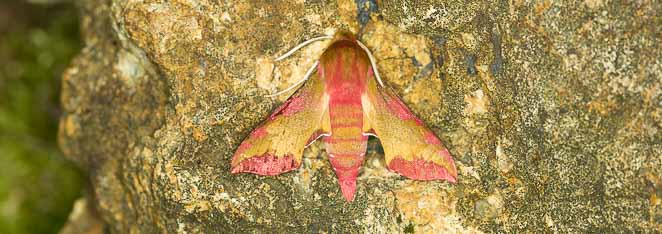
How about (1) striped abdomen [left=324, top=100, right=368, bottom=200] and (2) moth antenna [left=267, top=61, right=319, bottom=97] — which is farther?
(2) moth antenna [left=267, top=61, right=319, bottom=97]

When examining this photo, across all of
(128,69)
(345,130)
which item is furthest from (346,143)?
(128,69)

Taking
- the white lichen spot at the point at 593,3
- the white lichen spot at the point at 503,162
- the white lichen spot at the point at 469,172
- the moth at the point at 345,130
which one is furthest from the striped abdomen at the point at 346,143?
the white lichen spot at the point at 593,3

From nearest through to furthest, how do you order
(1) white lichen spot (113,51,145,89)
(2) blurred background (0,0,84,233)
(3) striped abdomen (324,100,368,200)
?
(3) striped abdomen (324,100,368,200) < (1) white lichen spot (113,51,145,89) < (2) blurred background (0,0,84,233)

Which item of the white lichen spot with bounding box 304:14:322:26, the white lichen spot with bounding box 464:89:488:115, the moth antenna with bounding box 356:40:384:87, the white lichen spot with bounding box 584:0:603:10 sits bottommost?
the white lichen spot with bounding box 464:89:488:115

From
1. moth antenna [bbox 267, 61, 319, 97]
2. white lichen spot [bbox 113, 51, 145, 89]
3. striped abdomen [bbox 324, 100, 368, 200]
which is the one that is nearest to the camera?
striped abdomen [bbox 324, 100, 368, 200]

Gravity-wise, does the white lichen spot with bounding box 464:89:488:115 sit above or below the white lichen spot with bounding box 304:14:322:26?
below

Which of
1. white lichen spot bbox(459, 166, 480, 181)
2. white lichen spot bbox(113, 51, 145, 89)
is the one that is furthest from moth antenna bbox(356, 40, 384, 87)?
white lichen spot bbox(113, 51, 145, 89)

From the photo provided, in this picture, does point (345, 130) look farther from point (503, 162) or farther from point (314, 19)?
point (503, 162)

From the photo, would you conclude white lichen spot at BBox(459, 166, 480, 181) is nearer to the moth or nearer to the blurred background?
the moth

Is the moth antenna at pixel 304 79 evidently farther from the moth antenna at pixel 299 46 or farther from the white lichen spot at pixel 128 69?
the white lichen spot at pixel 128 69
